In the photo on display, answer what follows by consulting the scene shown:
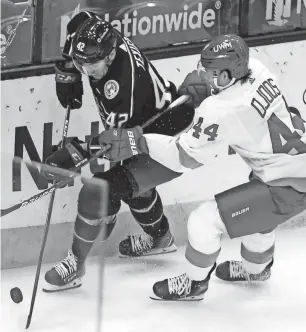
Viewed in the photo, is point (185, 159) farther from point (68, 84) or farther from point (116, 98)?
point (68, 84)

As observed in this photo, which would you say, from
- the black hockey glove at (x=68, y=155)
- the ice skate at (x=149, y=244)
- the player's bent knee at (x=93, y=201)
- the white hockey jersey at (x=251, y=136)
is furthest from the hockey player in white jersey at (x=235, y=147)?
the player's bent knee at (x=93, y=201)

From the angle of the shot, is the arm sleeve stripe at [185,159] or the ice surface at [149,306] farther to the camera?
the arm sleeve stripe at [185,159]

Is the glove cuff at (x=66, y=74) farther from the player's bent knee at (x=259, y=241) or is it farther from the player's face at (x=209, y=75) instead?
the player's bent knee at (x=259, y=241)

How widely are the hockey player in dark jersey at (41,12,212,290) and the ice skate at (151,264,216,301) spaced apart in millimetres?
320

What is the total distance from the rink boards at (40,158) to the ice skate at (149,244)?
5cm

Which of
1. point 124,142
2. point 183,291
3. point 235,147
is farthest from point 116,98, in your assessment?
point 183,291

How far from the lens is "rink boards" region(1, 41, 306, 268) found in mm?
3496

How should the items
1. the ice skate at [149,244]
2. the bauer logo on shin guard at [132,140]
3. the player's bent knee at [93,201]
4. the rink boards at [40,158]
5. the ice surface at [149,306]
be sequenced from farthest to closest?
the ice skate at [149,244], the bauer logo on shin guard at [132,140], the rink boards at [40,158], the ice surface at [149,306], the player's bent knee at [93,201]

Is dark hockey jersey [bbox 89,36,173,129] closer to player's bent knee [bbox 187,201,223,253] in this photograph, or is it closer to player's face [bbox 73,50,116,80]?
player's face [bbox 73,50,116,80]

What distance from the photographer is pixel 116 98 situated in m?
3.74

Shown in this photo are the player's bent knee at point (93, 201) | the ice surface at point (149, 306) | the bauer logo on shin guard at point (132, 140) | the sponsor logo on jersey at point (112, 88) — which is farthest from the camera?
the sponsor logo on jersey at point (112, 88)

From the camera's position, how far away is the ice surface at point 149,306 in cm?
339

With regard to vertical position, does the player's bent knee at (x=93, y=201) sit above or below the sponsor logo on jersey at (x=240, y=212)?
above

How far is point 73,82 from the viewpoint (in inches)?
153
